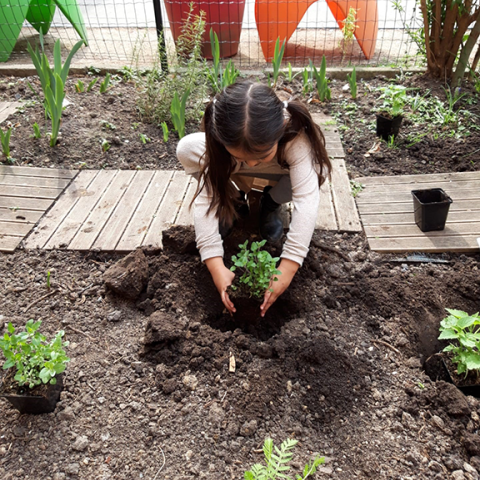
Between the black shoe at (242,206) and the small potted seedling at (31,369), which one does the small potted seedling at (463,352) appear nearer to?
the black shoe at (242,206)

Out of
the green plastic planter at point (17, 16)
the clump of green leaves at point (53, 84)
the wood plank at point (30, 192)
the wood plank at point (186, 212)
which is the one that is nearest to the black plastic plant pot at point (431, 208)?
the wood plank at point (186, 212)

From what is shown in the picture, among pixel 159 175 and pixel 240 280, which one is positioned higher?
pixel 240 280

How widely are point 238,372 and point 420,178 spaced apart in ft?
6.25

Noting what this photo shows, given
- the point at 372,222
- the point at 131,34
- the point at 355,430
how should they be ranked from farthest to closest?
the point at 131,34, the point at 372,222, the point at 355,430

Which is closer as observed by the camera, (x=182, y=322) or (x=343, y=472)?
(x=343, y=472)

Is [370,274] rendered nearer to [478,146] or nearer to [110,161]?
[478,146]

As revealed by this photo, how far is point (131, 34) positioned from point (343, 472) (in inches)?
218

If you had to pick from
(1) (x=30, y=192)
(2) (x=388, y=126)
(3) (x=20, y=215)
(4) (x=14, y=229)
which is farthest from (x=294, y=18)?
(4) (x=14, y=229)

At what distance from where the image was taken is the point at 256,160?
5.97 feet

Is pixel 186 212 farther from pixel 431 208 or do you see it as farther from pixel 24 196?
pixel 431 208

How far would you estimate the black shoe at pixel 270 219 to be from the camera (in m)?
2.46

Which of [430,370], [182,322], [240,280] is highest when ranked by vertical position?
[240,280]

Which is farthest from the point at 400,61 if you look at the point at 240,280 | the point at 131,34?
the point at 240,280

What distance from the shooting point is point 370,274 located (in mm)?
2336
